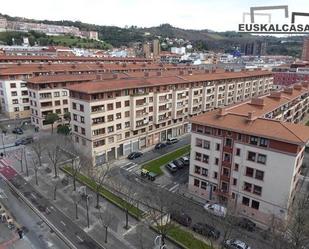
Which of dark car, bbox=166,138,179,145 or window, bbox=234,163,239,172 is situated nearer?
window, bbox=234,163,239,172

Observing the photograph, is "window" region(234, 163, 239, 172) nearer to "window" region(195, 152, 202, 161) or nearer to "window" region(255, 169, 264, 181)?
"window" region(255, 169, 264, 181)

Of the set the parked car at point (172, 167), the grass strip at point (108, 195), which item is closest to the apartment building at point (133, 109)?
the grass strip at point (108, 195)

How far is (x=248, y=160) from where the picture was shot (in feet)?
132

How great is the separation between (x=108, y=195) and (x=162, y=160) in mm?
18144

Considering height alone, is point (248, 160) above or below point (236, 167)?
above

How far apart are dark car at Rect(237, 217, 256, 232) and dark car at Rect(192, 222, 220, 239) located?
167 inches

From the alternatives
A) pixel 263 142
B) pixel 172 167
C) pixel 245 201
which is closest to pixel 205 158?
pixel 245 201

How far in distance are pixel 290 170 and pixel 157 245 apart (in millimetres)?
20251

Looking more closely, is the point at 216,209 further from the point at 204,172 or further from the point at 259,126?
the point at 259,126

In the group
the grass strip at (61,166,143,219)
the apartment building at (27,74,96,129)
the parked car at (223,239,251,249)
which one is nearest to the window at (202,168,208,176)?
the grass strip at (61,166,143,219)

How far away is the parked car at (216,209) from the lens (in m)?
40.2

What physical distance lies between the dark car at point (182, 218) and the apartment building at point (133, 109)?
969 inches

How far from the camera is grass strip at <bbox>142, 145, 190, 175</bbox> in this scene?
56069 millimetres

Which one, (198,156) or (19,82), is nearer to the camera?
(198,156)
